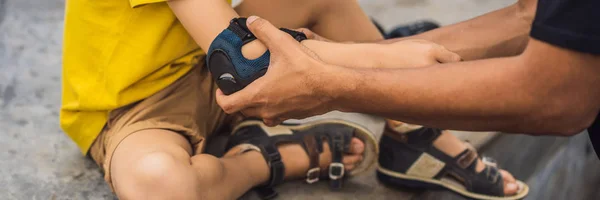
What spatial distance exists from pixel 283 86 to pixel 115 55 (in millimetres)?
340

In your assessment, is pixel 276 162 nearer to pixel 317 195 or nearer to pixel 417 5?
pixel 317 195

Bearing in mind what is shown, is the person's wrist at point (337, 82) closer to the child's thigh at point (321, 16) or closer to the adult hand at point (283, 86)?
the adult hand at point (283, 86)

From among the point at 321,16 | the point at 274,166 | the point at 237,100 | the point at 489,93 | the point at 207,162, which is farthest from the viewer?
the point at 321,16

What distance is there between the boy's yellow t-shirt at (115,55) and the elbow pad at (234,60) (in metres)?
0.14

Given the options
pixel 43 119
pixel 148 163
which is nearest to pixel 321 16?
pixel 148 163

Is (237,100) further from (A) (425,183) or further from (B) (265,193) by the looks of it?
(A) (425,183)

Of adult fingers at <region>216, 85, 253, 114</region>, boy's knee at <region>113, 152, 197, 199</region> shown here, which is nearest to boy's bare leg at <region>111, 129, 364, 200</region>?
boy's knee at <region>113, 152, 197, 199</region>

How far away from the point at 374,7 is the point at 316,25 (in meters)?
0.64

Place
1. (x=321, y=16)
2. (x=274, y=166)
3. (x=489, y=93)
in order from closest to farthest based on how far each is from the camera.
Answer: (x=489, y=93) < (x=274, y=166) < (x=321, y=16)

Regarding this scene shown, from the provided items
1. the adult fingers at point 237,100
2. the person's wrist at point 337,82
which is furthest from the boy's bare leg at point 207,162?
the person's wrist at point 337,82

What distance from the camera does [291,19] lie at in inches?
48.4

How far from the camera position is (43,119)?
4.45 ft

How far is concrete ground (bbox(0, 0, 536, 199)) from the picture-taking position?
1.18 metres

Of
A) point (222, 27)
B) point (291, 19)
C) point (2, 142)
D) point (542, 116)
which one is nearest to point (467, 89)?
point (542, 116)
